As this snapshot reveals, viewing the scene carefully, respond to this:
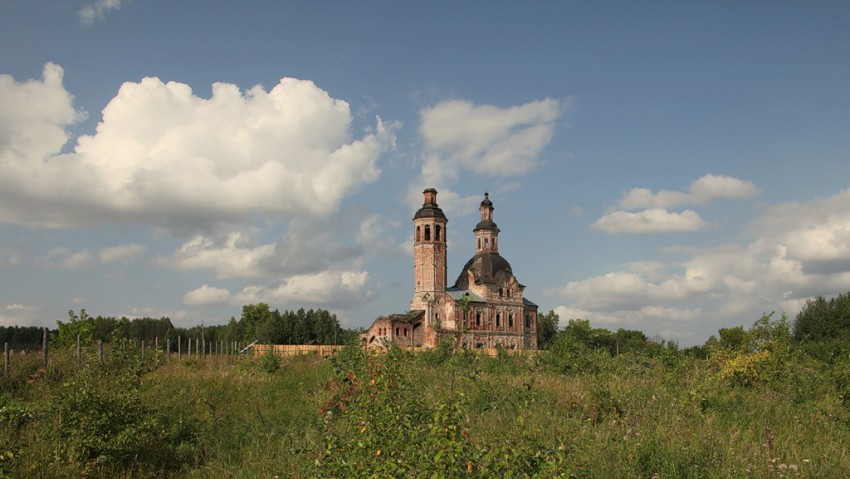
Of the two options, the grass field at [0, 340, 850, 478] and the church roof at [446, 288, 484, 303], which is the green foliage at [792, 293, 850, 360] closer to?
the church roof at [446, 288, 484, 303]

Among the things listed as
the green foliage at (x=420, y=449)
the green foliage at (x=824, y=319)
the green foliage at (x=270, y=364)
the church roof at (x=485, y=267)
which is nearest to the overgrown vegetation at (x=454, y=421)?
the green foliage at (x=420, y=449)

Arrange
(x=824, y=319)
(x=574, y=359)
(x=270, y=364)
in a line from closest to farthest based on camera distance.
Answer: (x=574, y=359) → (x=270, y=364) → (x=824, y=319)

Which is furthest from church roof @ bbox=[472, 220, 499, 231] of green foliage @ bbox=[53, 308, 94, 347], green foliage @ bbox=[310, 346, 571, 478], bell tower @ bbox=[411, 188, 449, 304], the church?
green foliage @ bbox=[310, 346, 571, 478]

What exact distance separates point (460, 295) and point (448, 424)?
53847 mm

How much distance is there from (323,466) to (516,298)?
57380 mm

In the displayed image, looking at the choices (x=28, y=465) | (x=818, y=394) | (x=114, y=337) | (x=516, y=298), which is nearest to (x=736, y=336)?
(x=516, y=298)

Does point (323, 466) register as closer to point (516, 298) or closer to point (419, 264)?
point (419, 264)

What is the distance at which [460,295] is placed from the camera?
58562 mm

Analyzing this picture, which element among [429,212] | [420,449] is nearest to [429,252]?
[429,212]

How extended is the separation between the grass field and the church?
39.0 metres

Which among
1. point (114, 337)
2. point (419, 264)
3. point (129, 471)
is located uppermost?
point (419, 264)

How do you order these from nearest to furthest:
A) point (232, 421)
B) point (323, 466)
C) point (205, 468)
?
point (323, 466)
point (205, 468)
point (232, 421)

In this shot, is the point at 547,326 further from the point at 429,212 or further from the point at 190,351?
the point at 190,351

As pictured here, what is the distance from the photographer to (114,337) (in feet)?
54.1
